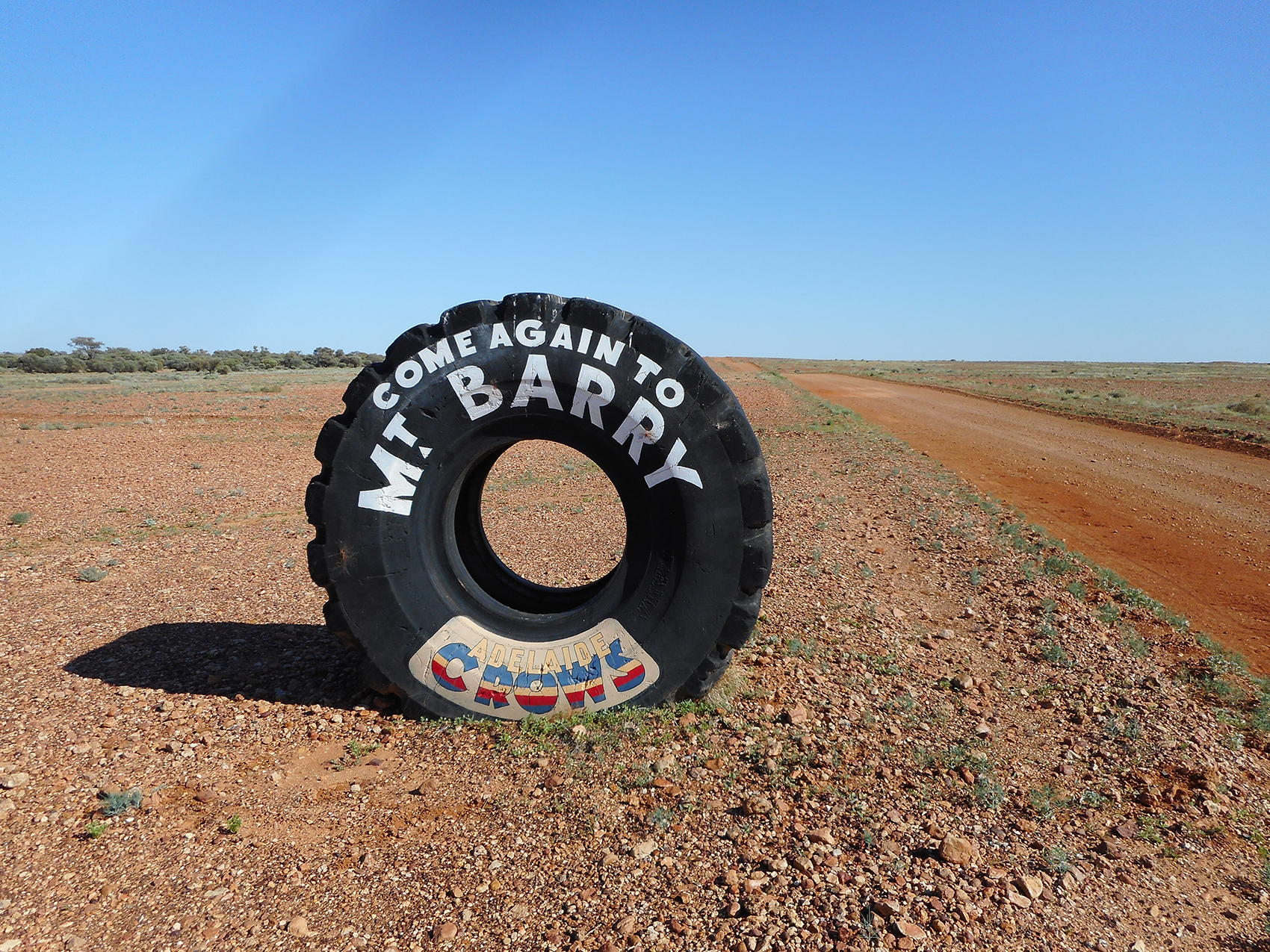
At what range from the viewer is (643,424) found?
375 centimetres

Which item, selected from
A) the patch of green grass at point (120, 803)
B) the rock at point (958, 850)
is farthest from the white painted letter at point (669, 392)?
the patch of green grass at point (120, 803)

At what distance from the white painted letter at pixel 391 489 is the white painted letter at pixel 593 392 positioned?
37.9 inches

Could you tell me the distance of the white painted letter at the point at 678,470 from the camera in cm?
373

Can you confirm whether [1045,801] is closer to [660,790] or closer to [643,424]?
[660,790]

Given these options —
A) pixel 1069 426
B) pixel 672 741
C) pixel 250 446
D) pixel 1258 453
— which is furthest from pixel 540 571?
pixel 1069 426

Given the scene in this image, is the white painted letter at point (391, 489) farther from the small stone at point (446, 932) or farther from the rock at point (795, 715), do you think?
the rock at point (795, 715)

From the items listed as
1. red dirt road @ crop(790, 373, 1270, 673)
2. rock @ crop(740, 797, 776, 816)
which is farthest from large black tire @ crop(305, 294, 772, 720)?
red dirt road @ crop(790, 373, 1270, 673)

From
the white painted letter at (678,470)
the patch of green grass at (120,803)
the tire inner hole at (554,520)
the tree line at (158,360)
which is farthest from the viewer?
the tree line at (158,360)

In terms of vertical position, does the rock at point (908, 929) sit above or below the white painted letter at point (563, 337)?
below

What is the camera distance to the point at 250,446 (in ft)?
52.2

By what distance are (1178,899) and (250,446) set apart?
55.6 feet

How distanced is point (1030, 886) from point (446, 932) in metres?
2.16

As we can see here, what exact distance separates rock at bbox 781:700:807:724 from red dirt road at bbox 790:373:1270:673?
3948mm

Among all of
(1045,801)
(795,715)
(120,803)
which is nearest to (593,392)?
(795,715)
